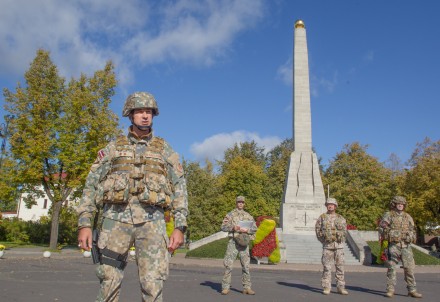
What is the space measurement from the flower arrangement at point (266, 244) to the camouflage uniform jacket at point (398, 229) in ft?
32.4

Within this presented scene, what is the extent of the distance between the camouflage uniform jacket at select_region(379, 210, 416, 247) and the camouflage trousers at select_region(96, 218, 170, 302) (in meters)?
7.19

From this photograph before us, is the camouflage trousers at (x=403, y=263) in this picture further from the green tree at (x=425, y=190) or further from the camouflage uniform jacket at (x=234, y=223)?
the green tree at (x=425, y=190)

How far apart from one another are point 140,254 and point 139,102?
5.29 feet

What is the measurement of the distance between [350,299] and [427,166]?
28.8 m

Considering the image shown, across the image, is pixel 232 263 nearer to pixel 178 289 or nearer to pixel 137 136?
pixel 178 289

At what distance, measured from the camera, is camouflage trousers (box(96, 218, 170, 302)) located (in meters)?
3.95

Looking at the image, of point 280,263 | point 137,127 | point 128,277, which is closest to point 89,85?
point 280,263

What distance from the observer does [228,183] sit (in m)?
47.5

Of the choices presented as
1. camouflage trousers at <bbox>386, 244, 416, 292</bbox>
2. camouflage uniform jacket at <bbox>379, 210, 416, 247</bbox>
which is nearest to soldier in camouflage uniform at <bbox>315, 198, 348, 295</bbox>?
camouflage uniform jacket at <bbox>379, 210, 416, 247</bbox>

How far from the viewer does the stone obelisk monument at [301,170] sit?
1094 inches

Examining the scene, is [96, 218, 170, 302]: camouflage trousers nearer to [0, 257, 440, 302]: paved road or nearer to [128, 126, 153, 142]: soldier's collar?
[128, 126, 153, 142]: soldier's collar

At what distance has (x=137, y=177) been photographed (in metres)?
4.17

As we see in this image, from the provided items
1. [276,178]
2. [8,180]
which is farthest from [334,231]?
[276,178]

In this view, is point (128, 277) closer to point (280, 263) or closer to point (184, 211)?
point (184, 211)
